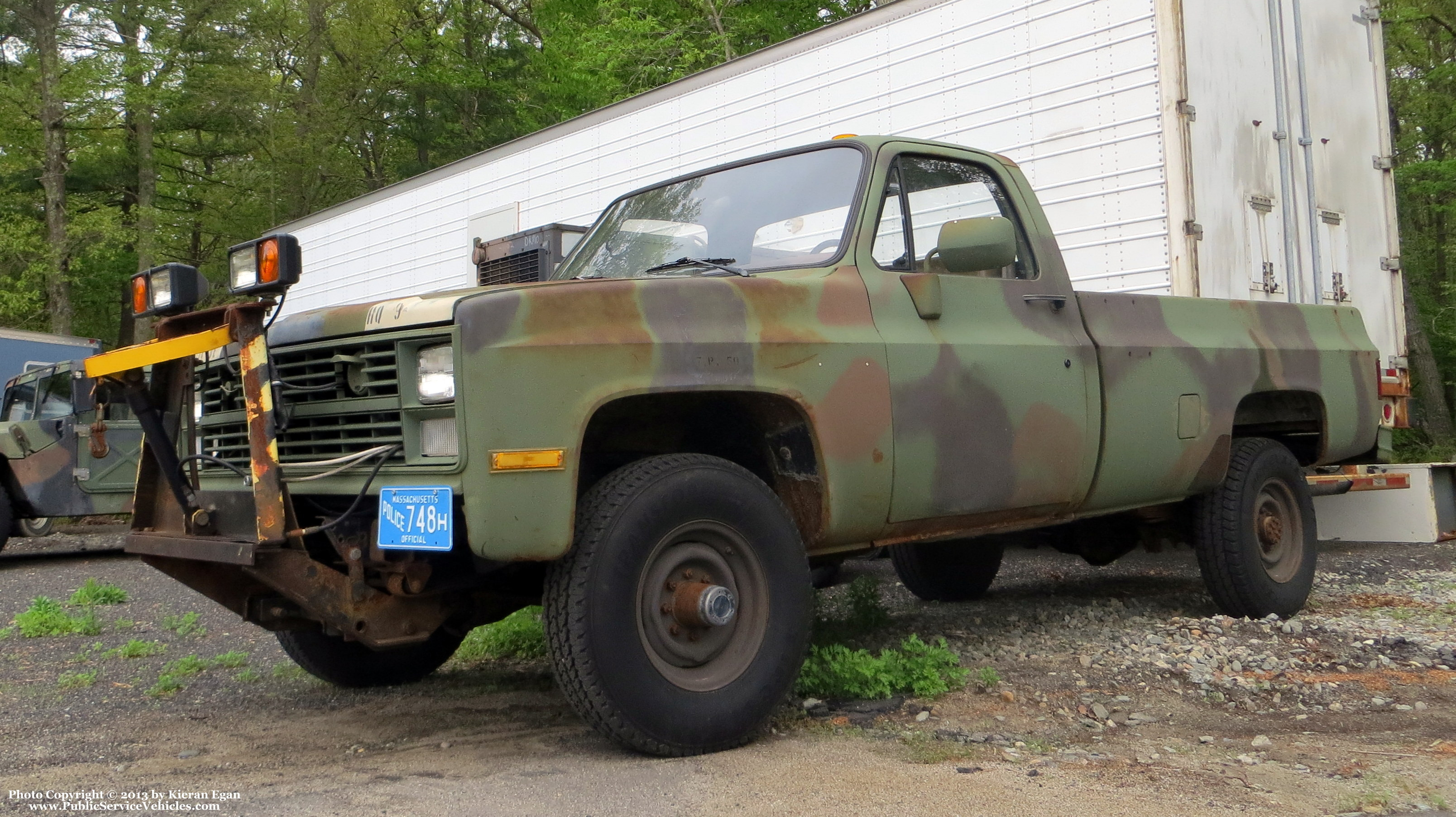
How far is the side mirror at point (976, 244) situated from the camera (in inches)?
164

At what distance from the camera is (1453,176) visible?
19.5 meters

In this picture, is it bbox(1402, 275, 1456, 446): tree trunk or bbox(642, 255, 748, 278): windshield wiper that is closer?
bbox(642, 255, 748, 278): windshield wiper

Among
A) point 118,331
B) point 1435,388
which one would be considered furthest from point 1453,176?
point 118,331

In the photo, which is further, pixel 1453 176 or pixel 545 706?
pixel 1453 176

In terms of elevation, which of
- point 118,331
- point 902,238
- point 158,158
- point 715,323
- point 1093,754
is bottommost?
point 1093,754

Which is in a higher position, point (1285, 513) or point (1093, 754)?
point (1285, 513)

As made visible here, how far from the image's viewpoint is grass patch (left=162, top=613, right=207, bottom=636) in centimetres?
632

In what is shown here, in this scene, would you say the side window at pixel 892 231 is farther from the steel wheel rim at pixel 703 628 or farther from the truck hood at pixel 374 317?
the truck hood at pixel 374 317

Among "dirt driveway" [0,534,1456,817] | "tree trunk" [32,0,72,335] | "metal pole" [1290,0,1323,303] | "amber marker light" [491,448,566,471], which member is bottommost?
"dirt driveway" [0,534,1456,817]

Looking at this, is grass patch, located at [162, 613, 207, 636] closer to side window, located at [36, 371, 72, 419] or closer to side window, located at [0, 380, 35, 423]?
side window, located at [36, 371, 72, 419]

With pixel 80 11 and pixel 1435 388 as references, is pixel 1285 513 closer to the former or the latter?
pixel 1435 388

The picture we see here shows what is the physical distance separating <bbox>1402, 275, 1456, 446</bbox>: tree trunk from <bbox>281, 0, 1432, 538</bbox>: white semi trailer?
37.2 ft

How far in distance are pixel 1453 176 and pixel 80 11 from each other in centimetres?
2376

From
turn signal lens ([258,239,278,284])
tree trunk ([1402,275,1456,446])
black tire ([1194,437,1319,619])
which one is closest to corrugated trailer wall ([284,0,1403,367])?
black tire ([1194,437,1319,619])
